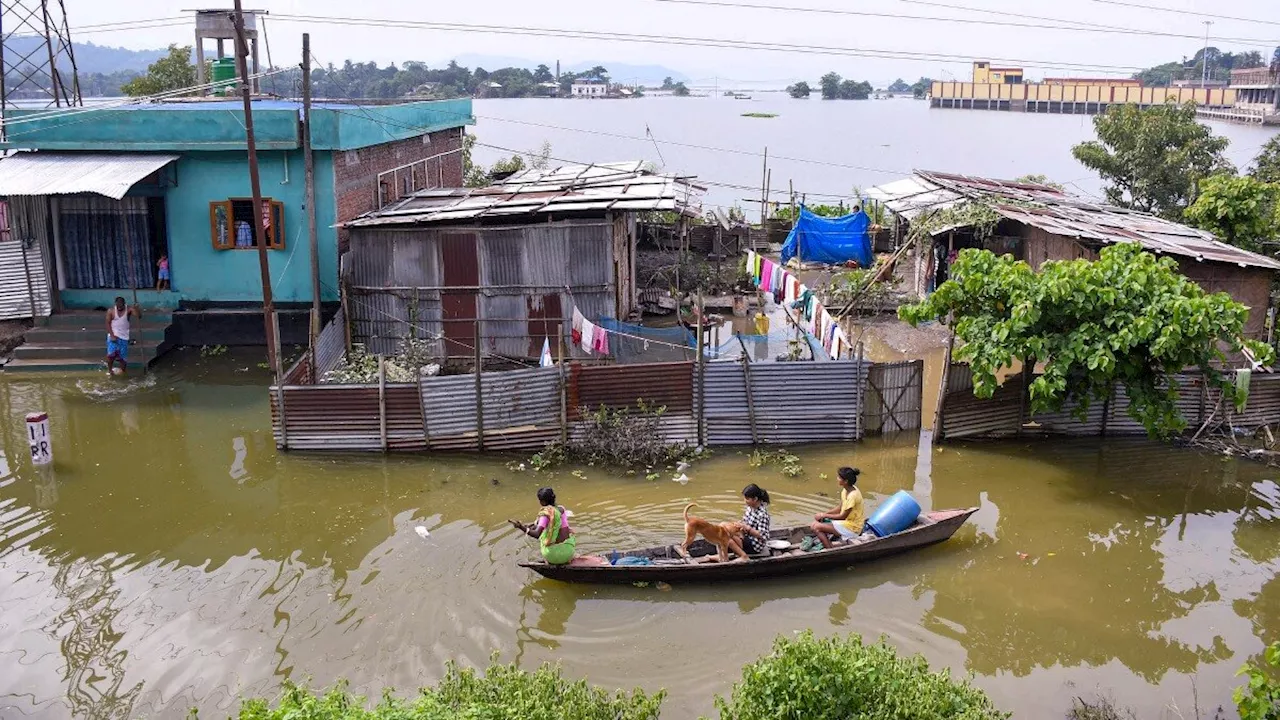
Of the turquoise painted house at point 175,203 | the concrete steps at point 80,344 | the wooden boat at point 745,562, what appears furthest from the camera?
the concrete steps at point 80,344

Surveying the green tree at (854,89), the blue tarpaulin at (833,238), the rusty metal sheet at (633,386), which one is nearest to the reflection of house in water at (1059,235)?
the blue tarpaulin at (833,238)

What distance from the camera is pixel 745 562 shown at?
1003 cm

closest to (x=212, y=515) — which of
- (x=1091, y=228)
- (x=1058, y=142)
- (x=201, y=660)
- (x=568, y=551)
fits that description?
(x=201, y=660)

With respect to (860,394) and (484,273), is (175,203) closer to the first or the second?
(484,273)

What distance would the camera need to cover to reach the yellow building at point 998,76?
12412 cm

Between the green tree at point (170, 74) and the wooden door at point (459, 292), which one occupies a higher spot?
the green tree at point (170, 74)

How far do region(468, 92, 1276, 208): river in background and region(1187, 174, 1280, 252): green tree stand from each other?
20.6 metres

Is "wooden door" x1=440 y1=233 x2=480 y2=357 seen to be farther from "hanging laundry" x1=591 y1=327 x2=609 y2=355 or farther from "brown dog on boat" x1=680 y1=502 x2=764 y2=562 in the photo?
"brown dog on boat" x1=680 y1=502 x2=764 y2=562

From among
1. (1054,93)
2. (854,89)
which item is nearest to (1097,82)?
(1054,93)

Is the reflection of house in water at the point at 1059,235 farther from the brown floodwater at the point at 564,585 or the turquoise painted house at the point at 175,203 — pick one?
the turquoise painted house at the point at 175,203

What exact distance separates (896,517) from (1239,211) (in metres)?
12.1

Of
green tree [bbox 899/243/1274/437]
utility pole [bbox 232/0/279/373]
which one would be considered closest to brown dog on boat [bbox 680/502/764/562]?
green tree [bbox 899/243/1274/437]

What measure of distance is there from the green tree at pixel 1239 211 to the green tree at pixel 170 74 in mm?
28723

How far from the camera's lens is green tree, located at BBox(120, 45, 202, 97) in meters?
31.5
